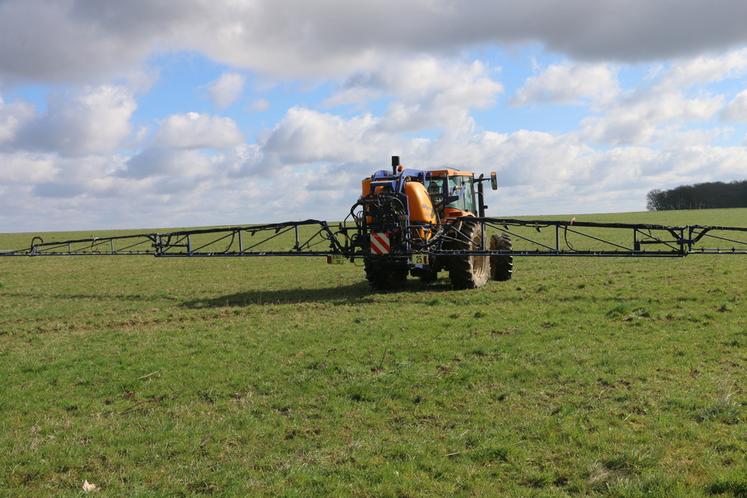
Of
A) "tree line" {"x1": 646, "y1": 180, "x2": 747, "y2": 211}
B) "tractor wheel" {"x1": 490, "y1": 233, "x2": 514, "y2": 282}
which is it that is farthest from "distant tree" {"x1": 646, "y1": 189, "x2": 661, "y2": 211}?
"tractor wheel" {"x1": 490, "y1": 233, "x2": 514, "y2": 282}

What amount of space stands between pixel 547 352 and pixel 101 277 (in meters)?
20.9

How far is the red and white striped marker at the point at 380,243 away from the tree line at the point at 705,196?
13010cm

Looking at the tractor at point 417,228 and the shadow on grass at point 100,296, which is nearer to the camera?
the tractor at point 417,228

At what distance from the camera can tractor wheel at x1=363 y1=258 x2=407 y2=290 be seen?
674 inches

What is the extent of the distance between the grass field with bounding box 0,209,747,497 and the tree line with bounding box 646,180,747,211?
130 m

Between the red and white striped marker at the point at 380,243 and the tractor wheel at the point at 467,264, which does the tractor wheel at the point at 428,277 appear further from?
the red and white striped marker at the point at 380,243

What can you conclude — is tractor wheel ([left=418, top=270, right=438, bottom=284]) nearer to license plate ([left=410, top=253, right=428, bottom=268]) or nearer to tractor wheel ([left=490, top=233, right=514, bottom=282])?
tractor wheel ([left=490, top=233, right=514, bottom=282])

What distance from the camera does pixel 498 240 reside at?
750 inches

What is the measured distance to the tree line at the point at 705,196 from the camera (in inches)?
5108

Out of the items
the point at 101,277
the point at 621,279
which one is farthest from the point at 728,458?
the point at 101,277

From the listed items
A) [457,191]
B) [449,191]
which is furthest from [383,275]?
[457,191]

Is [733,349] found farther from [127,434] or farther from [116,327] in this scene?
[116,327]

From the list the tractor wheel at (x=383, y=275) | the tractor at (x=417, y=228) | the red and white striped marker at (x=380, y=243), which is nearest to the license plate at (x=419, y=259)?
the tractor at (x=417, y=228)

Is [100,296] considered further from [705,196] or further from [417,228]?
[705,196]
